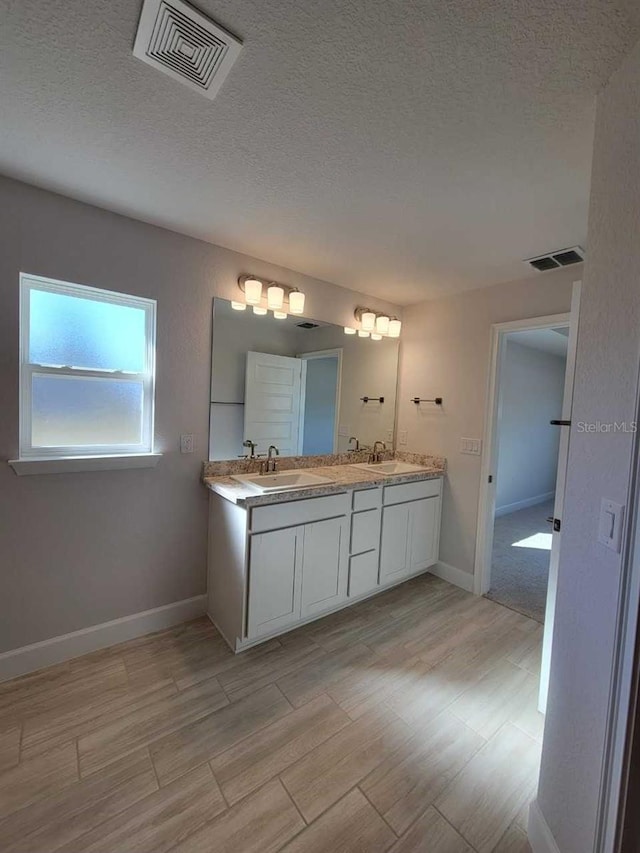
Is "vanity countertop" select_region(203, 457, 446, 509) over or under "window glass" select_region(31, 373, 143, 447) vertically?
under

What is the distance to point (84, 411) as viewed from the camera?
2066 mm

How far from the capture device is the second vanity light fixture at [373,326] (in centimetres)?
318

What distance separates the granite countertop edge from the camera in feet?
6.65

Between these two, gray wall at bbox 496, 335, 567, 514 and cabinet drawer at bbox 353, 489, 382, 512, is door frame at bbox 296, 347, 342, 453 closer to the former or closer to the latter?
cabinet drawer at bbox 353, 489, 382, 512

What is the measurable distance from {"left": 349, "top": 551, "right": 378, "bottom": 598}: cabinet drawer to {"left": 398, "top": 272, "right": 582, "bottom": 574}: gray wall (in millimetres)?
834

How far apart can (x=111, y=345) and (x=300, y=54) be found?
1698 mm

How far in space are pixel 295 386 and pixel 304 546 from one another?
123 centimetres

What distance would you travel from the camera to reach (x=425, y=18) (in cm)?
93

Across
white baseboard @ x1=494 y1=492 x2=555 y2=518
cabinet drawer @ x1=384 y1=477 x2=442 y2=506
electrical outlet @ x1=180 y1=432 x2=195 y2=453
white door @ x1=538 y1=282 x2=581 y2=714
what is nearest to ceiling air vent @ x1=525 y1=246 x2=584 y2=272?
white door @ x1=538 y1=282 x2=581 y2=714

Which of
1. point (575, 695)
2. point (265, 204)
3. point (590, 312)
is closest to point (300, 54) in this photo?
point (265, 204)

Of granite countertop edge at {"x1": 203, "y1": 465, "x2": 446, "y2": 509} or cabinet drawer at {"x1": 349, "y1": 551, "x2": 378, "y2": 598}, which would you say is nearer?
granite countertop edge at {"x1": 203, "y1": 465, "x2": 446, "y2": 509}

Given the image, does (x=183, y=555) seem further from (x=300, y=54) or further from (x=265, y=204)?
(x=300, y=54)

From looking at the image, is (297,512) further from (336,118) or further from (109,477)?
(336,118)

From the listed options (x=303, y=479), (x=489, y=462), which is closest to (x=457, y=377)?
(x=489, y=462)
